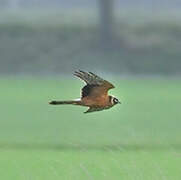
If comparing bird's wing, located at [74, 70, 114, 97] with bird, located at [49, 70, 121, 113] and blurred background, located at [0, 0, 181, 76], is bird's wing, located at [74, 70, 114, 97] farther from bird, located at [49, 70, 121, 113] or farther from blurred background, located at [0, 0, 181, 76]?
blurred background, located at [0, 0, 181, 76]

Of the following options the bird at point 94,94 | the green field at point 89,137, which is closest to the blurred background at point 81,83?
the green field at point 89,137

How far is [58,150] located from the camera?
1573 cm

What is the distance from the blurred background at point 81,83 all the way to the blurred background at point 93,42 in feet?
0.09

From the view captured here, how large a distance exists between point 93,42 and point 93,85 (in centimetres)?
3139

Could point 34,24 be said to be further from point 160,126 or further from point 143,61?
point 160,126

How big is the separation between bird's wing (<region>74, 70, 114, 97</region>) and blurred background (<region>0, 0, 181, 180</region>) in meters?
1.90

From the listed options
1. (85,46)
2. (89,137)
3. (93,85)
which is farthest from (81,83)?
(85,46)

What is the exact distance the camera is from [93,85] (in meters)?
7.17

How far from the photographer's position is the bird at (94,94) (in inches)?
280

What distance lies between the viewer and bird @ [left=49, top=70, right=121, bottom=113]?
23.3 feet

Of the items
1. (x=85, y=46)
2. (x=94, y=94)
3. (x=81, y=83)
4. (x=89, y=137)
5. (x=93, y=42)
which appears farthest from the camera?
(x=93, y=42)

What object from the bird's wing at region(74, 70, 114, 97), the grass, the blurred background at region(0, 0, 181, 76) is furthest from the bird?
the grass

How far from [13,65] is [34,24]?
2704 mm

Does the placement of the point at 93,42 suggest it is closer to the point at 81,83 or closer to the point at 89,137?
the point at 89,137
